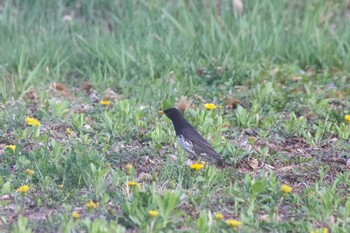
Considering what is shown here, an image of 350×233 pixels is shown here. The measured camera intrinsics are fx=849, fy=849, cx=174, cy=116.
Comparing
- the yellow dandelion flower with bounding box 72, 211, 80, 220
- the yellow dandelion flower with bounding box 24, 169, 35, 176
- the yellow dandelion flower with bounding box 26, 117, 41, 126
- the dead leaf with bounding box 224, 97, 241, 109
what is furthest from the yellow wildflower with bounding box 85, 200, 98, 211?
the dead leaf with bounding box 224, 97, 241, 109

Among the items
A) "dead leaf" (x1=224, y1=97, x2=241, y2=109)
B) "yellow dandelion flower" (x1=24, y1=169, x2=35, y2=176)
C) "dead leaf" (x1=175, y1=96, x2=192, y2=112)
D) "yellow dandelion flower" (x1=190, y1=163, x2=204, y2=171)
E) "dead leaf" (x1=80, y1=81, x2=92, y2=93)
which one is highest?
"yellow dandelion flower" (x1=24, y1=169, x2=35, y2=176)

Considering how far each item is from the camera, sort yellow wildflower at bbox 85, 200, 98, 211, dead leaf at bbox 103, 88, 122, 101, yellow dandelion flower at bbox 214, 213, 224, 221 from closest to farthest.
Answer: yellow dandelion flower at bbox 214, 213, 224, 221, yellow wildflower at bbox 85, 200, 98, 211, dead leaf at bbox 103, 88, 122, 101

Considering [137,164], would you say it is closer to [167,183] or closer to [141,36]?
[167,183]

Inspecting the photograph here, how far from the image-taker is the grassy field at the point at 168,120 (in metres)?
5.11

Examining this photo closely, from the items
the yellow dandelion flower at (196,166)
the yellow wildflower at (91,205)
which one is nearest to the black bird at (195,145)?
the yellow dandelion flower at (196,166)

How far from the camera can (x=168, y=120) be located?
6973mm

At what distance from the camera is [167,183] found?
5.56m

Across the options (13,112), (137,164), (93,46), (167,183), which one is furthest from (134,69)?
(167,183)

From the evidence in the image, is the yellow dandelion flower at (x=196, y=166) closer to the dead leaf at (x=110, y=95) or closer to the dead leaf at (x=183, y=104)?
the dead leaf at (x=183, y=104)

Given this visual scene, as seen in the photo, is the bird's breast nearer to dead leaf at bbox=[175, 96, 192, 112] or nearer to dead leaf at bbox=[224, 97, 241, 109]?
dead leaf at bbox=[175, 96, 192, 112]

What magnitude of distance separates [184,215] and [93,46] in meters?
4.01

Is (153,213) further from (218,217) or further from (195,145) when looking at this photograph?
(195,145)

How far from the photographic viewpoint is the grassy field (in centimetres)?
511

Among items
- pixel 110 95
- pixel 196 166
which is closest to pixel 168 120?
pixel 110 95
